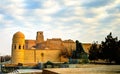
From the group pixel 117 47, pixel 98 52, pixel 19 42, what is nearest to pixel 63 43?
pixel 19 42

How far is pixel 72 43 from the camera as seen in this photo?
7275 cm

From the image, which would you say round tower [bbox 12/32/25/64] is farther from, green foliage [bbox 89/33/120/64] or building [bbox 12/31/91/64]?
green foliage [bbox 89/33/120/64]

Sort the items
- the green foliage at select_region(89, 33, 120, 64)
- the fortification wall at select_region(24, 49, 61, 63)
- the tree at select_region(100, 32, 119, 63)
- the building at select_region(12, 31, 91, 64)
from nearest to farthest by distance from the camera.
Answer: the green foliage at select_region(89, 33, 120, 64), the tree at select_region(100, 32, 119, 63), the building at select_region(12, 31, 91, 64), the fortification wall at select_region(24, 49, 61, 63)

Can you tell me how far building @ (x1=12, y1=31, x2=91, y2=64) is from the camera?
60312 millimetres

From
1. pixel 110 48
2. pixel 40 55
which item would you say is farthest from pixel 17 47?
pixel 110 48

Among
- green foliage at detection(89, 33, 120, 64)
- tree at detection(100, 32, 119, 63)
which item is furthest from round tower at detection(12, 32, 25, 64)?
tree at detection(100, 32, 119, 63)

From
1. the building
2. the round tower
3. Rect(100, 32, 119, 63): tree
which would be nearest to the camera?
Rect(100, 32, 119, 63): tree

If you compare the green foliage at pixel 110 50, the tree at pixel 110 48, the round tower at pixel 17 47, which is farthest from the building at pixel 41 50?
the tree at pixel 110 48

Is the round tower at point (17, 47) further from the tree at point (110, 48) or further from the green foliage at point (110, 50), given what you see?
the tree at point (110, 48)

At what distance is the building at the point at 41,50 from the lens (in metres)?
60.3

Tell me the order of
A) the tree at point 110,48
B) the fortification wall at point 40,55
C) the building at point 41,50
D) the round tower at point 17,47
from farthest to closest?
the fortification wall at point 40,55
the building at point 41,50
the round tower at point 17,47
the tree at point 110,48

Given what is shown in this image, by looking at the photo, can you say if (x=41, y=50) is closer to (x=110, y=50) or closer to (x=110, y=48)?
(x=110, y=48)

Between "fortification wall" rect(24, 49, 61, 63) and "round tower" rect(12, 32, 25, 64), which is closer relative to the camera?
"round tower" rect(12, 32, 25, 64)

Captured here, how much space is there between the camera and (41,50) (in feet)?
210
